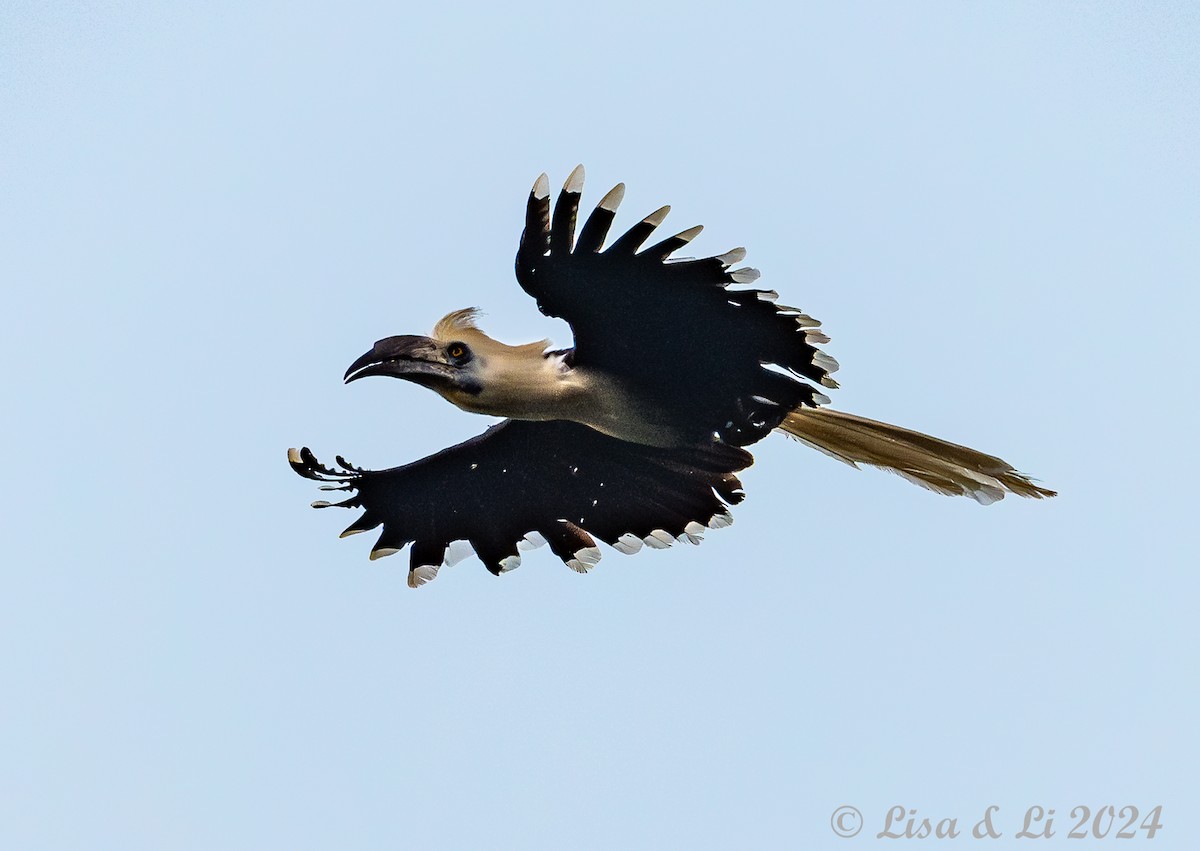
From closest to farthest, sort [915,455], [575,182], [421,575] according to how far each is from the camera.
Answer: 1. [575,182]
2. [915,455]
3. [421,575]

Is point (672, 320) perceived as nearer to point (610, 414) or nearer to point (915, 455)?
point (610, 414)

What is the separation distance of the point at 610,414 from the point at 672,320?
650mm

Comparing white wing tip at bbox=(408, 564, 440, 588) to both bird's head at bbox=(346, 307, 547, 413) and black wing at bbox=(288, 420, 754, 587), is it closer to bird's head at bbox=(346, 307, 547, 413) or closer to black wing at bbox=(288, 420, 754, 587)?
black wing at bbox=(288, 420, 754, 587)

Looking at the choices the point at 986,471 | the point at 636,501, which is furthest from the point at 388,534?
the point at 986,471

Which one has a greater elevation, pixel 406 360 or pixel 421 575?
pixel 406 360

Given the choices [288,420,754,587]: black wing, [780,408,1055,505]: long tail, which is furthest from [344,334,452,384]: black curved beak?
[780,408,1055,505]: long tail

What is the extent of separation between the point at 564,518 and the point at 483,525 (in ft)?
1.41

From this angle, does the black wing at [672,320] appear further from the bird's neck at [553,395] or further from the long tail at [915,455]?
the long tail at [915,455]

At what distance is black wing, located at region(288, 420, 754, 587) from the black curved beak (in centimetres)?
83

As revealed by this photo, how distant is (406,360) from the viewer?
7.21 metres

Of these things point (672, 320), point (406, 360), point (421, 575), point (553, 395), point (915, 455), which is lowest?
point (421, 575)

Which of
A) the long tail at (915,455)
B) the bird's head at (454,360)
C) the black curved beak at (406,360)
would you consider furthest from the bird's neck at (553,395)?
the long tail at (915,455)

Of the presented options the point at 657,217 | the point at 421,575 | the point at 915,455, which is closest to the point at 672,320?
the point at 657,217

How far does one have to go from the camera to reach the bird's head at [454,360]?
720 cm
